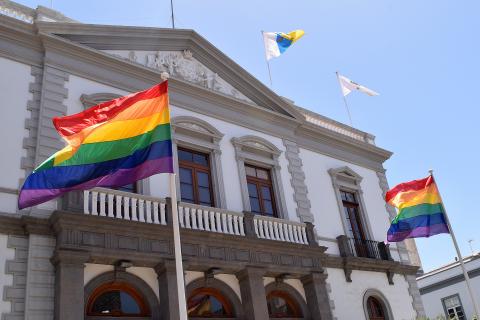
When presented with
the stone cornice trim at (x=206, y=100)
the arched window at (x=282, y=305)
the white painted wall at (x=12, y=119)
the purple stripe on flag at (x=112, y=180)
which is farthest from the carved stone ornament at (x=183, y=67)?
the purple stripe on flag at (x=112, y=180)

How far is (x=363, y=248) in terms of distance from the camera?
17094mm

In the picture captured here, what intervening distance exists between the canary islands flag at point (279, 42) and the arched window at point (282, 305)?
827cm

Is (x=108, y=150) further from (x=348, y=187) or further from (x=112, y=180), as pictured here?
(x=348, y=187)

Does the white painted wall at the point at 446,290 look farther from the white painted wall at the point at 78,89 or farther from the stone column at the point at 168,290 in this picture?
the white painted wall at the point at 78,89

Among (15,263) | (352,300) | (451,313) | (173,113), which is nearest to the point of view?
(15,263)

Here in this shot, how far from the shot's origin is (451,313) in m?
29.5

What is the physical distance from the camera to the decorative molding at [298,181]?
15754 millimetres

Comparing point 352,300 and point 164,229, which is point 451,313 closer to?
point 352,300

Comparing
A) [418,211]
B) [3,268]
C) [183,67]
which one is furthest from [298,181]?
[3,268]

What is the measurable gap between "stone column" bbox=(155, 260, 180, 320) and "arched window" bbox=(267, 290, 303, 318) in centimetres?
332

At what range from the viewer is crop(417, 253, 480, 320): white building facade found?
28.8 meters

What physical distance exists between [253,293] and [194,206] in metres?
2.50

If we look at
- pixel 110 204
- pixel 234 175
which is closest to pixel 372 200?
pixel 234 175

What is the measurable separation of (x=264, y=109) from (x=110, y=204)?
22.8ft
